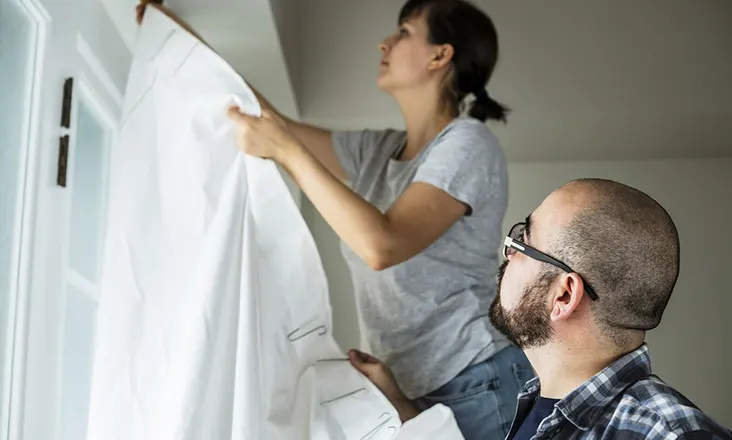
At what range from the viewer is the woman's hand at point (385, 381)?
1.33 m

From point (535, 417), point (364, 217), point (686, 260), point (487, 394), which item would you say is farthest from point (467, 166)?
point (686, 260)

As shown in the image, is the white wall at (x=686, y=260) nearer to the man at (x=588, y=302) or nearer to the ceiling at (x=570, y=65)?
the ceiling at (x=570, y=65)

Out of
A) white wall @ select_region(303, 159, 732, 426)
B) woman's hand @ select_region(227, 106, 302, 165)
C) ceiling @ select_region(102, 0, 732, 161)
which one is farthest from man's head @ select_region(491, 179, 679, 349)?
white wall @ select_region(303, 159, 732, 426)

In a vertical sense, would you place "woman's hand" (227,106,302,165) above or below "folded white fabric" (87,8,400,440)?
above

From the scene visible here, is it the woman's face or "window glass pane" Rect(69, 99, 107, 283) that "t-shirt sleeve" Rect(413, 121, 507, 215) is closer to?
the woman's face

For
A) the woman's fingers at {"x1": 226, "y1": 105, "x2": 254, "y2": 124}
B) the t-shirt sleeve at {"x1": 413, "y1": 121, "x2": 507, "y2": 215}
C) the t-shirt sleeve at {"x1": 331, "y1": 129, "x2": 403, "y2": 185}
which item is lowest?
the t-shirt sleeve at {"x1": 413, "y1": 121, "x2": 507, "y2": 215}

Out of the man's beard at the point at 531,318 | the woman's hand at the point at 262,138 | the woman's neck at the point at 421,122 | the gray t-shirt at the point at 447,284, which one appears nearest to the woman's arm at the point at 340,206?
the woman's hand at the point at 262,138

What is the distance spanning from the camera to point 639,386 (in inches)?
37.4

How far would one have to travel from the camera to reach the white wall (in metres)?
2.20

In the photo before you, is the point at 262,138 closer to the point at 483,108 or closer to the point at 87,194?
the point at 87,194

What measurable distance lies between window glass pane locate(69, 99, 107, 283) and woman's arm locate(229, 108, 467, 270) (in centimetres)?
31

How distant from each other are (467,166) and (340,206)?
0.81 feet

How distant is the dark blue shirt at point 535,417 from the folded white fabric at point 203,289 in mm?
217

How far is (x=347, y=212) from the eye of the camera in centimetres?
124
